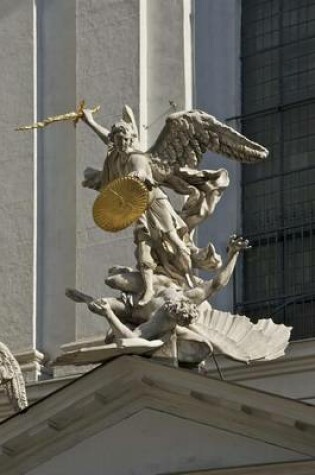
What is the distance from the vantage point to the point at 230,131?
20.6 metres

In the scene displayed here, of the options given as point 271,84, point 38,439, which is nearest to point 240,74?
point 271,84

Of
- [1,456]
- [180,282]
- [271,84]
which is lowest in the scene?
[1,456]

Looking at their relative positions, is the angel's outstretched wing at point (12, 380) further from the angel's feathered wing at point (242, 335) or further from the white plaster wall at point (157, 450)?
the angel's feathered wing at point (242, 335)

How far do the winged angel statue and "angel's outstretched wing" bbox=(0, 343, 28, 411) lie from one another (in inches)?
30.4

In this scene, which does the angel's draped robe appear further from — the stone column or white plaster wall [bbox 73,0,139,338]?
the stone column

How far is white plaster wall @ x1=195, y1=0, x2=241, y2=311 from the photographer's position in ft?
73.8

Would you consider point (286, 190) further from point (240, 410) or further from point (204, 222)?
point (240, 410)

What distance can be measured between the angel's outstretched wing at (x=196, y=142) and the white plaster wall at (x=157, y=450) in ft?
8.06

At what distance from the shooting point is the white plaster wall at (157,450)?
18750 millimetres

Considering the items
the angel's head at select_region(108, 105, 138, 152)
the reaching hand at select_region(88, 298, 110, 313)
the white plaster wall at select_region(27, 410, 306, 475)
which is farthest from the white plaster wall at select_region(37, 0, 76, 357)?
the white plaster wall at select_region(27, 410, 306, 475)

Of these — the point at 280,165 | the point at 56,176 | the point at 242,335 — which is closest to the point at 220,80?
the point at 280,165

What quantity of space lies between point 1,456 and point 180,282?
86.2 inches

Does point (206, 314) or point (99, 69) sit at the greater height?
point (99, 69)

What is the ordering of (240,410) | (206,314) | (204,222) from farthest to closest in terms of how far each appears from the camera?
(204,222)
(206,314)
(240,410)
